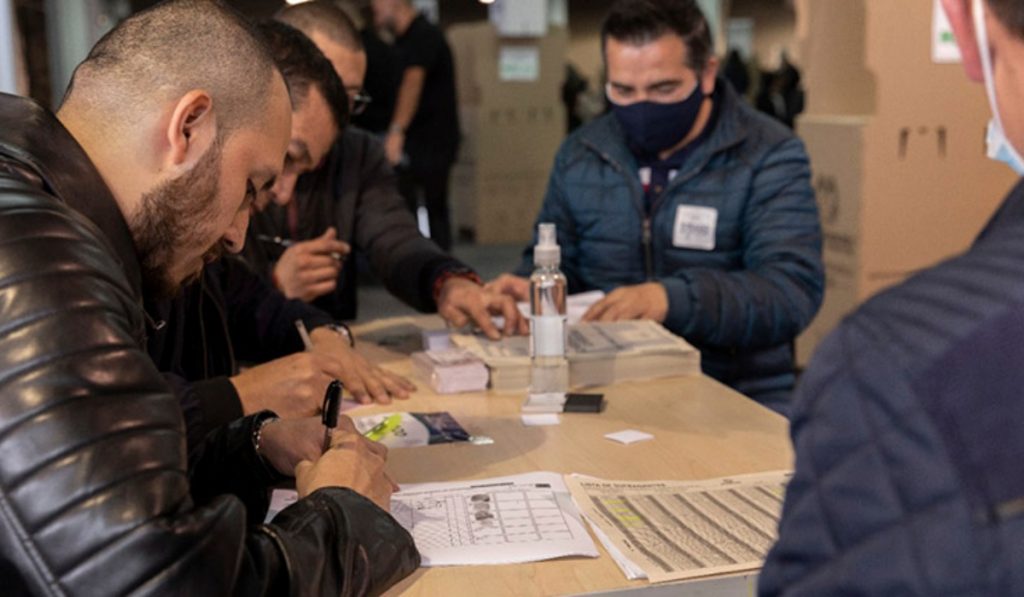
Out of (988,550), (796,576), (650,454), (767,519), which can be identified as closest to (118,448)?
(796,576)

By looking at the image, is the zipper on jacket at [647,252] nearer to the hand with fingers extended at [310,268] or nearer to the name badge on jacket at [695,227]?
the name badge on jacket at [695,227]

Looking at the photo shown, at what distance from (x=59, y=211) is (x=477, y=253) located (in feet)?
23.7

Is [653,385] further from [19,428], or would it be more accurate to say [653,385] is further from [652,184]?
[19,428]

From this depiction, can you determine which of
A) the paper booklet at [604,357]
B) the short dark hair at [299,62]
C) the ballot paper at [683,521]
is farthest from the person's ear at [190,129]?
the short dark hair at [299,62]

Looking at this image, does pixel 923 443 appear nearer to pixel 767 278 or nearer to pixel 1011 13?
pixel 1011 13

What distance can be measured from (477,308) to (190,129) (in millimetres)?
1160

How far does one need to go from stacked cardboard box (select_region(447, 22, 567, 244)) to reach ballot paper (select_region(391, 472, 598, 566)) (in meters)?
7.09

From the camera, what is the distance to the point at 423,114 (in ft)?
22.4

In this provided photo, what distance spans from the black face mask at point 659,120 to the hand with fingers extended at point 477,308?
546mm

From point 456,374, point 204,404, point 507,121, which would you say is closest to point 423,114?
point 507,121

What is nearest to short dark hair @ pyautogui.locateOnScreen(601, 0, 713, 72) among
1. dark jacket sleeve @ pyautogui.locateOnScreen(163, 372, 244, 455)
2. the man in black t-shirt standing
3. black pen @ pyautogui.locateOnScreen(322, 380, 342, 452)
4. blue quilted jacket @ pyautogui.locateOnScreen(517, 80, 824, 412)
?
blue quilted jacket @ pyautogui.locateOnScreen(517, 80, 824, 412)

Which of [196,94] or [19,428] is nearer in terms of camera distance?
[19,428]

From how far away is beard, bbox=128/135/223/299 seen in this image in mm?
1284

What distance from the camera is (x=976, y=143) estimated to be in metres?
4.54
